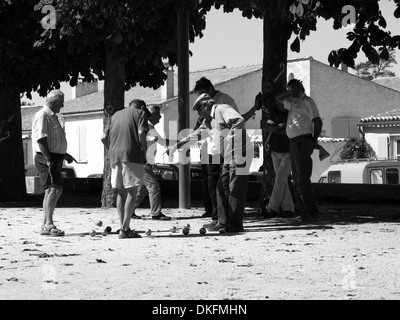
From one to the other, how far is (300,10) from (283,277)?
5.06 metres

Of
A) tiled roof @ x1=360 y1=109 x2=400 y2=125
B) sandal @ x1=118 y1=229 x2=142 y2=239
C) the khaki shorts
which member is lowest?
sandal @ x1=118 y1=229 x2=142 y2=239

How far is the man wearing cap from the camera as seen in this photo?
13.6 meters

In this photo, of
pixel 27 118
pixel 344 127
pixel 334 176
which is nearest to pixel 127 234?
pixel 334 176

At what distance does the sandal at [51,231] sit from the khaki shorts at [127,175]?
3.29ft

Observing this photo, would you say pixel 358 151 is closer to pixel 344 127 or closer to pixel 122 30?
pixel 344 127

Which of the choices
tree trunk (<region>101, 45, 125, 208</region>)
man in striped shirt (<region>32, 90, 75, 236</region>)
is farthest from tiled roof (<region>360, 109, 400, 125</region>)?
man in striped shirt (<region>32, 90, 75, 236</region>)

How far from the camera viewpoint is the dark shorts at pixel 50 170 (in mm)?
13797

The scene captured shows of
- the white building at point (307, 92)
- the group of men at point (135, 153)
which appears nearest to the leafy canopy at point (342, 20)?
the group of men at point (135, 153)

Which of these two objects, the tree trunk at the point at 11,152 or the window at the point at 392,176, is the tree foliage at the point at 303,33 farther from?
the window at the point at 392,176

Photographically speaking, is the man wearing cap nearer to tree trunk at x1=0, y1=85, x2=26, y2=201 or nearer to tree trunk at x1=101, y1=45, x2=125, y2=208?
tree trunk at x1=101, y1=45, x2=125, y2=208

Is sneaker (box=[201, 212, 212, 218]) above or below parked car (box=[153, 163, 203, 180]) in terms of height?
below

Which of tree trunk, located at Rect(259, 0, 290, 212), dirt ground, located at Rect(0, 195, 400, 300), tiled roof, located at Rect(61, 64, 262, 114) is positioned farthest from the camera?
tiled roof, located at Rect(61, 64, 262, 114)

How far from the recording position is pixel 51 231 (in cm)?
1389
